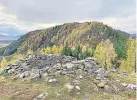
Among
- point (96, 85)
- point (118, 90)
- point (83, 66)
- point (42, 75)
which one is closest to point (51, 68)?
point (42, 75)

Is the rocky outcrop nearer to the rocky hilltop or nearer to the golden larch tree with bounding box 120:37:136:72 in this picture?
the rocky hilltop

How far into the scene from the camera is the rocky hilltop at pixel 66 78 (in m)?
44.5

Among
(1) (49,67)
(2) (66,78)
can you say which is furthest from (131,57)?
(2) (66,78)

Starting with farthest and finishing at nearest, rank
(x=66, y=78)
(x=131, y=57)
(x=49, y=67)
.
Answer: (x=131, y=57), (x=49, y=67), (x=66, y=78)

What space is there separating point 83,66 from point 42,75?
29.6 feet

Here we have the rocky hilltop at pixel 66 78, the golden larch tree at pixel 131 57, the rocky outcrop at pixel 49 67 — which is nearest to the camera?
the rocky hilltop at pixel 66 78

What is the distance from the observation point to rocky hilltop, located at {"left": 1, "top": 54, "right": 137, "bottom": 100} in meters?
44.5

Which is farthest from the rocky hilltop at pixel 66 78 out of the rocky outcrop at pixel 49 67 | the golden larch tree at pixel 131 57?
the golden larch tree at pixel 131 57

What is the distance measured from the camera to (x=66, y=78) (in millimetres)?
49469

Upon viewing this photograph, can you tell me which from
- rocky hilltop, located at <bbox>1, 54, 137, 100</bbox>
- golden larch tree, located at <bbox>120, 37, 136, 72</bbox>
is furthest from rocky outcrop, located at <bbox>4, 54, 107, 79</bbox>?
golden larch tree, located at <bbox>120, 37, 136, 72</bbox>

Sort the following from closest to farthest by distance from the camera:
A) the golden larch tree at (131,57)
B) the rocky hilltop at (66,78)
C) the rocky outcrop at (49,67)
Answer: the rocky hilltop at (66,78), the rocky outcrop at (49,67), the golden larch tree at (131,57)

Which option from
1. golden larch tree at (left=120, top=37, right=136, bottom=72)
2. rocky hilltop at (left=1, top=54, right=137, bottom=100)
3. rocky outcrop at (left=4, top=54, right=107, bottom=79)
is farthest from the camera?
golden larch tree at (left=120, top=37, right=136, bottom=72)

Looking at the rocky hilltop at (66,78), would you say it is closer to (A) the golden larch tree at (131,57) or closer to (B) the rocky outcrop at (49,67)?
(B) the rocky outcrop at (49,67)

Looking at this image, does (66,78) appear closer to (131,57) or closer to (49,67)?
(49,67)
